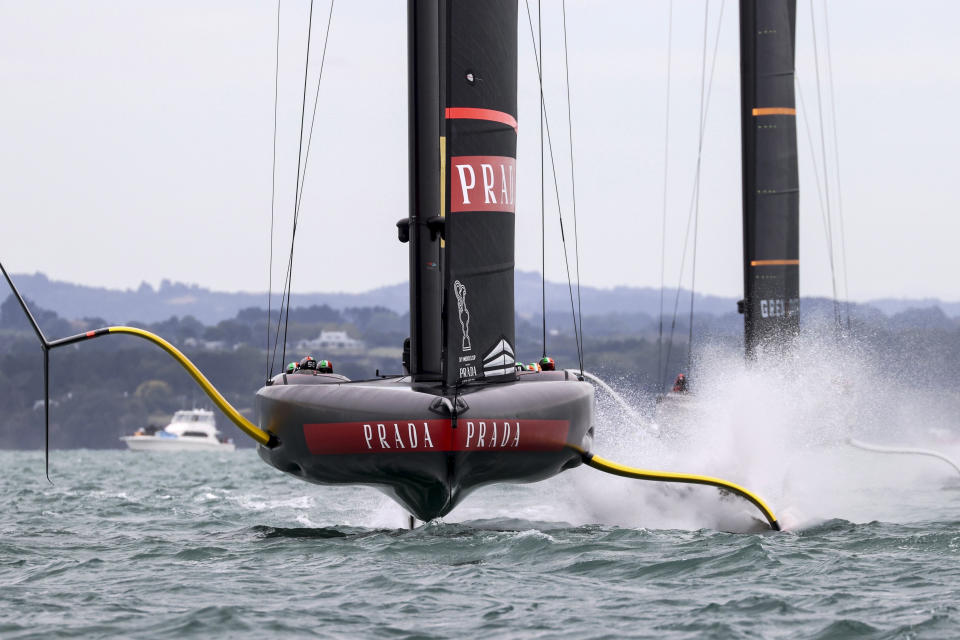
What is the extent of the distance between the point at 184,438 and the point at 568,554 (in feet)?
189

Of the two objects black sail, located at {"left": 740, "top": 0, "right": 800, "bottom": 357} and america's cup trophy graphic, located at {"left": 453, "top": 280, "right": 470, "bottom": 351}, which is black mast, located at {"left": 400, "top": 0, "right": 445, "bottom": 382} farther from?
black sail, located at {"left": 740, "top": 0, "right": 800, "bottom": 357}

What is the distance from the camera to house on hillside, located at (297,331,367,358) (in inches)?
5595

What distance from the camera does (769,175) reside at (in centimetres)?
1694

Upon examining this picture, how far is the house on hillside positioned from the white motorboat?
223 feet

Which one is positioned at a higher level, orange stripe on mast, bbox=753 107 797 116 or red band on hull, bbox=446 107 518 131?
orange stripe on mast, bbox=753 107 797 116

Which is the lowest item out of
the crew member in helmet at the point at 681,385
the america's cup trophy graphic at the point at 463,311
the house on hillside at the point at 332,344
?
the crew member in helmet at the point at 681,385

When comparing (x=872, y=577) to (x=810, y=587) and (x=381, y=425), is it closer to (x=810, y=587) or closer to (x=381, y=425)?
(x=810, y=587)

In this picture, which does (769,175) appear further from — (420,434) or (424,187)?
(420,434)

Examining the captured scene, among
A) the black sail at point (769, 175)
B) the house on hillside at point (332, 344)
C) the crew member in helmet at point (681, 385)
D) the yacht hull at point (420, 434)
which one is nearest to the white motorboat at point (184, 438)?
the black sail at point (769, 175)

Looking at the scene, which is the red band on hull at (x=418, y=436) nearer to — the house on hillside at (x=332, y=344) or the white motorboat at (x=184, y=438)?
the white motorboat at (x=184, y=438)

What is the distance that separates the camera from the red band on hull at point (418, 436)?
9.41m

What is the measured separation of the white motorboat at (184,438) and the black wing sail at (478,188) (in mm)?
54491

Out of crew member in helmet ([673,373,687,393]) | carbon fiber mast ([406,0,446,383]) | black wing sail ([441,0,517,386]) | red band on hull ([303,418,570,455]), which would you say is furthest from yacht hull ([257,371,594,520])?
crew member in helmet ([673,373,687,393])

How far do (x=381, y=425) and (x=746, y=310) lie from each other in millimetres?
8092
